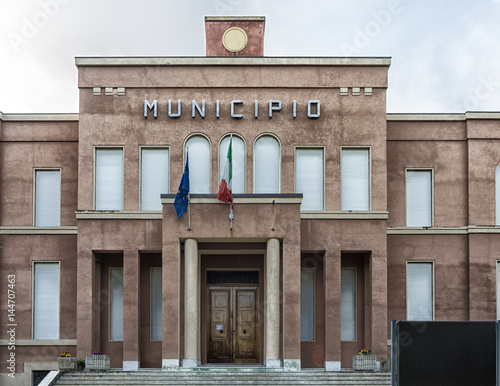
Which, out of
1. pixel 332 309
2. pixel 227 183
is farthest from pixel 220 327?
pixel 227 183

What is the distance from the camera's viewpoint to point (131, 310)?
2298cm

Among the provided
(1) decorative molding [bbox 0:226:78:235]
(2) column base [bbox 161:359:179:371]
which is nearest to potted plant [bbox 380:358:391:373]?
(2) column base [bbox 161:359:179:371]

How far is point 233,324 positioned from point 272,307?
3545 mm

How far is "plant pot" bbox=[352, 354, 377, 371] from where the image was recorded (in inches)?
880

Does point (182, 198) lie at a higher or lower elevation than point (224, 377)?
higher

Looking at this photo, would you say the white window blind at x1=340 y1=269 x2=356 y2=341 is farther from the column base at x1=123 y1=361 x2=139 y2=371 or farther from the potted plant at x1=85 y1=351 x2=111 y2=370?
the potted plant at x1=85 y1=351 x2=111 y2=370

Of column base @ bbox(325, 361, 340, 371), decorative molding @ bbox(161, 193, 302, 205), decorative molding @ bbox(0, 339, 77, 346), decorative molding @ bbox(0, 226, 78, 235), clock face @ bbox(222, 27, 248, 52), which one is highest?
clock face @ bbox(222, 27, 248, 52)

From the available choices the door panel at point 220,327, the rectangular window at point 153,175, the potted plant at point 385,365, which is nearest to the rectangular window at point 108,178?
the rectangular window at point 153,175

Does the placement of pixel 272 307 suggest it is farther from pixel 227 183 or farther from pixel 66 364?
pixel 66 364

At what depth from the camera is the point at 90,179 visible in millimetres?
23703

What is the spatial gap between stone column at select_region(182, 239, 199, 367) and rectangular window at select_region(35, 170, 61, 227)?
18.7 ft

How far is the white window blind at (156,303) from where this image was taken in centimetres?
2428

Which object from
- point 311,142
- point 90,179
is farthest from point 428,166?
point 90,179

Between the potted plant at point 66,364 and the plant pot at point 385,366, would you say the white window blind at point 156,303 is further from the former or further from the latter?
the plant pot at point 385,366
